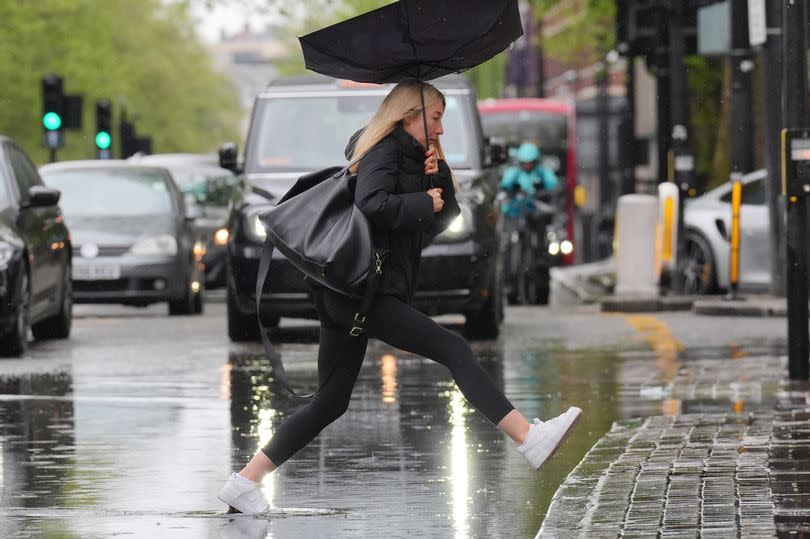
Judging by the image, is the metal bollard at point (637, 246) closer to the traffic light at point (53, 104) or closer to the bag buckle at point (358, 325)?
the traffic light at point (53, 104)

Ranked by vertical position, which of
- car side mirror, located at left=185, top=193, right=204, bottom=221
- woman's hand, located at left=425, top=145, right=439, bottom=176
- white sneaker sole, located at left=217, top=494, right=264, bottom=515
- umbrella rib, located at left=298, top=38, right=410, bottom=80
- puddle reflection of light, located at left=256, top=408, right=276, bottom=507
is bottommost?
puddle reflection of light, located at left=256, top=408, right=276, bottom=507

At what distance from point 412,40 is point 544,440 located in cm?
152

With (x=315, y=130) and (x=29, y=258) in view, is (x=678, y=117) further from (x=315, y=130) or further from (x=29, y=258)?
(x=29, y=258)

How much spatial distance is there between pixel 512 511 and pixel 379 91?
33.7 ft

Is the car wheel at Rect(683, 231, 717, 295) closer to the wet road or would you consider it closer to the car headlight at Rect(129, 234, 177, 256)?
the wet road

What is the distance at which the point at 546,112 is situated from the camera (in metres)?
47.9

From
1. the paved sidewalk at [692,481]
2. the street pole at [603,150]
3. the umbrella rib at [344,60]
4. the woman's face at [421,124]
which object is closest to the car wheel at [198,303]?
the paved sidewalk at [692,481]

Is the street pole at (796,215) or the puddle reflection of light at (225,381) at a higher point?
the street pole at (796,215)

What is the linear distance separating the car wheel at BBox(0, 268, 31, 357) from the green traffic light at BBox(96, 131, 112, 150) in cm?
2148

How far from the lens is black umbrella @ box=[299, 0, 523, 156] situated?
820cm

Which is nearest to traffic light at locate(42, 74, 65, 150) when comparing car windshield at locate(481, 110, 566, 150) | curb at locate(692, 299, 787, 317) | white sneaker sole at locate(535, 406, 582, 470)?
curb at locate(692, 299, 787, 317)

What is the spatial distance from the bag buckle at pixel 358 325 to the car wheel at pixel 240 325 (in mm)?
9147

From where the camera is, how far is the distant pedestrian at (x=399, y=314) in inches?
317

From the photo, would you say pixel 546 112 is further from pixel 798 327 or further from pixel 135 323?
pixel 798 327
